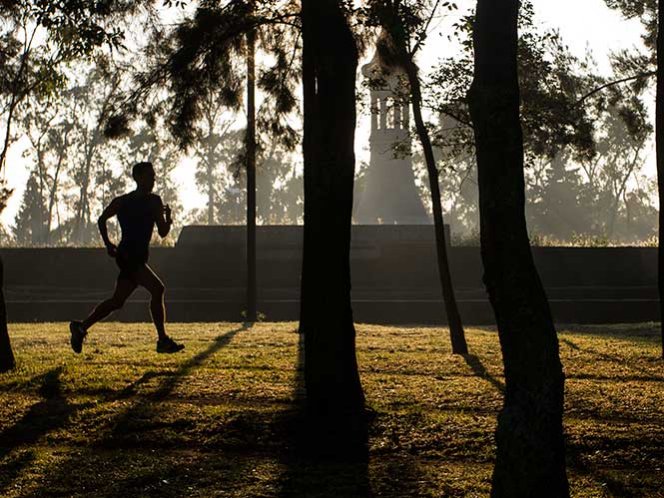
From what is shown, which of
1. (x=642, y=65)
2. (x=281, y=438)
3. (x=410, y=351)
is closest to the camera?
(x=281, y=438)

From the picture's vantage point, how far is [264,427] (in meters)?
7.13

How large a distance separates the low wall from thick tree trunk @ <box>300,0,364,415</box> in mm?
20949

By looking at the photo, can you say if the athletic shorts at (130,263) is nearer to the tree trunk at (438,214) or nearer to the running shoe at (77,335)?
the running shoe at (77,335)

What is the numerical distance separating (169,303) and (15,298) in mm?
5678

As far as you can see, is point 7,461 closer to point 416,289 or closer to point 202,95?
point 202,95

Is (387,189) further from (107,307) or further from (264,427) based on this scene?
(264,427)

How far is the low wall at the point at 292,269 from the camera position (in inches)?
1179

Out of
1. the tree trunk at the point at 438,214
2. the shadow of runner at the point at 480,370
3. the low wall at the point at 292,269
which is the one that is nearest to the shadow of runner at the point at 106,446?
the shadow of runner at the point at 480,370

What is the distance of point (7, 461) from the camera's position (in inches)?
250

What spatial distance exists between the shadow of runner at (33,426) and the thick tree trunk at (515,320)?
2711 millimetres

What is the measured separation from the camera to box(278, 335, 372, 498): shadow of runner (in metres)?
5.81

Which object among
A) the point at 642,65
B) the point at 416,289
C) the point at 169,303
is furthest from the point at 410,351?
the point at 416,289

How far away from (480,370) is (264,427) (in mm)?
3747

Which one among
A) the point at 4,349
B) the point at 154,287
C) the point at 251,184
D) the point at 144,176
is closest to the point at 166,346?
the point at 154,287
